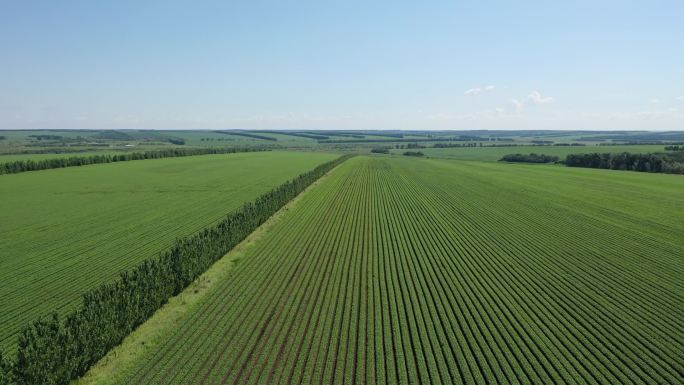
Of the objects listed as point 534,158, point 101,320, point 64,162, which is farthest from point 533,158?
point 101,320

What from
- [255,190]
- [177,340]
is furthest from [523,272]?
[255,190]

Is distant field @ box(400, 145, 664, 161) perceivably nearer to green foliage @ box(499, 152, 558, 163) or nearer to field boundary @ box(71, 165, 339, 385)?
green foliage @ box(499, 152, 558, 163)

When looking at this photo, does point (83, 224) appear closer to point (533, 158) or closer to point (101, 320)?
point (101, 320)

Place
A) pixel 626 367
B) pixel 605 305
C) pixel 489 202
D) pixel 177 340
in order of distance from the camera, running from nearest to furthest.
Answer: pixel 626 367
pixel 177 340
pixel 605 305
pixel 489 202

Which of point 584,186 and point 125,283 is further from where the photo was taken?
point 584,186

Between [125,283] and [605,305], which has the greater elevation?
[125,283]

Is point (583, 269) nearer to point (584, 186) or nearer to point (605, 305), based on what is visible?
point (605, 305)
